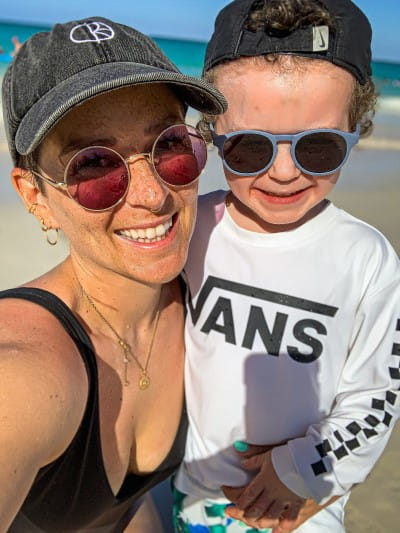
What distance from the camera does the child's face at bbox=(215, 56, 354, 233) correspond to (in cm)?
173

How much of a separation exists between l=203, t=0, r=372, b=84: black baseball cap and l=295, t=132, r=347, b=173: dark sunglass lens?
0.80 feet

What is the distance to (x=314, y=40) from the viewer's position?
1739 mm

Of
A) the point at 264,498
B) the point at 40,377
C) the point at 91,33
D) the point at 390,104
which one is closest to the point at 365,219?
the point at 264,498

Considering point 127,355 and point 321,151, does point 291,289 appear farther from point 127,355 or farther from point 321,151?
point 127,355

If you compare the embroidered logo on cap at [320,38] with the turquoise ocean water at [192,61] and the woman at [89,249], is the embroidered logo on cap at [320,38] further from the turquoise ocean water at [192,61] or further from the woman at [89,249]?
the turquoise ocean water at [192,61]

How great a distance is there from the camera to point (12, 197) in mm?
7344

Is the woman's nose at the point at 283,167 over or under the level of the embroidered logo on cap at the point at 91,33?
under

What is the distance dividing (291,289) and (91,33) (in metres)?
1.08

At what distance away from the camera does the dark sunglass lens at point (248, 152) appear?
5.86 feet

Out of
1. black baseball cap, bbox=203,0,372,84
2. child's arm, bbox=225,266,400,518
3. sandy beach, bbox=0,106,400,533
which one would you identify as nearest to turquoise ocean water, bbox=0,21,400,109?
sandy beach, bbox=0,106,400,533

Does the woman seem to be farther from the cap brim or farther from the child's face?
the child's face

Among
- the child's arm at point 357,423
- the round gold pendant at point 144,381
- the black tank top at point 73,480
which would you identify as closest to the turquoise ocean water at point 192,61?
the child's arm at point 357,423

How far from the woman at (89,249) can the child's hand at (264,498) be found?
1.41 ft

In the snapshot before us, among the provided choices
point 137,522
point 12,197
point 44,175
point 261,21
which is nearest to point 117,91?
point 44,175
